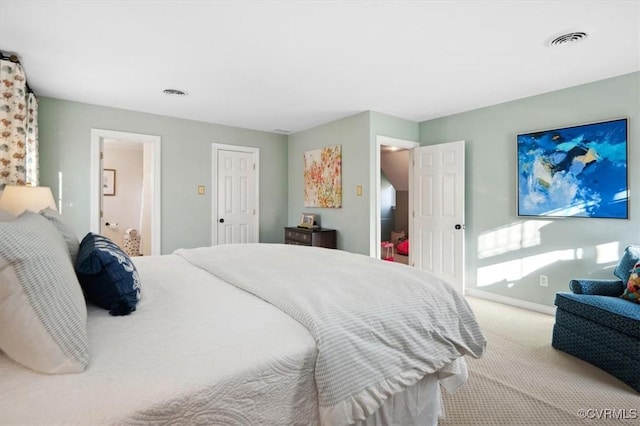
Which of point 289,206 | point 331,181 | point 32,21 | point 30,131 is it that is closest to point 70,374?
point 32,21

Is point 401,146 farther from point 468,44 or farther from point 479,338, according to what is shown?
point 479,338

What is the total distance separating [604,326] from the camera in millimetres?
2283

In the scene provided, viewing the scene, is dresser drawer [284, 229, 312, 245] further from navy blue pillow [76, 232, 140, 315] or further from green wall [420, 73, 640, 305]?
navy blue pillow [76, 232, 140, 315]

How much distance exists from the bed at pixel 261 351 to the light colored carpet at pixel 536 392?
46 centimetres

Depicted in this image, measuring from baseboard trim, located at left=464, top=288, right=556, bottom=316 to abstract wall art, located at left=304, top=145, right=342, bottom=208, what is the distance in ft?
6.89

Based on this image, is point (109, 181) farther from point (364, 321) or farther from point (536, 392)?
point (536, 392)

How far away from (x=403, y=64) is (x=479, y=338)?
2.30 metres

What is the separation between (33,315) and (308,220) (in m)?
4.36

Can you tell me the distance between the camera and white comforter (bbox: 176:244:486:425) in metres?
1.10

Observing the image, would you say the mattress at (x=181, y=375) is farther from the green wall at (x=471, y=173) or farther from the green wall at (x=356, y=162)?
the green wall at (x=471, y=173)

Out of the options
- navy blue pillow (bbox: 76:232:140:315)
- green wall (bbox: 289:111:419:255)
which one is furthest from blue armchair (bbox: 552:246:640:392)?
navy blue pillow (bbox: 76:232:140:315)

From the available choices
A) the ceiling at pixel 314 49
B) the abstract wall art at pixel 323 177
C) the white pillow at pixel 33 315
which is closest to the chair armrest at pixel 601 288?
the ceiling at pixel 314 49

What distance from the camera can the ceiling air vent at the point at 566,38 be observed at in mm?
2348

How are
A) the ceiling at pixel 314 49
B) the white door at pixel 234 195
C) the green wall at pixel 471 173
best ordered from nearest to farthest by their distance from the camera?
the ceiling at pixel 314 49, the green wall at pixel 471 173, the white door at pixel 234 195
